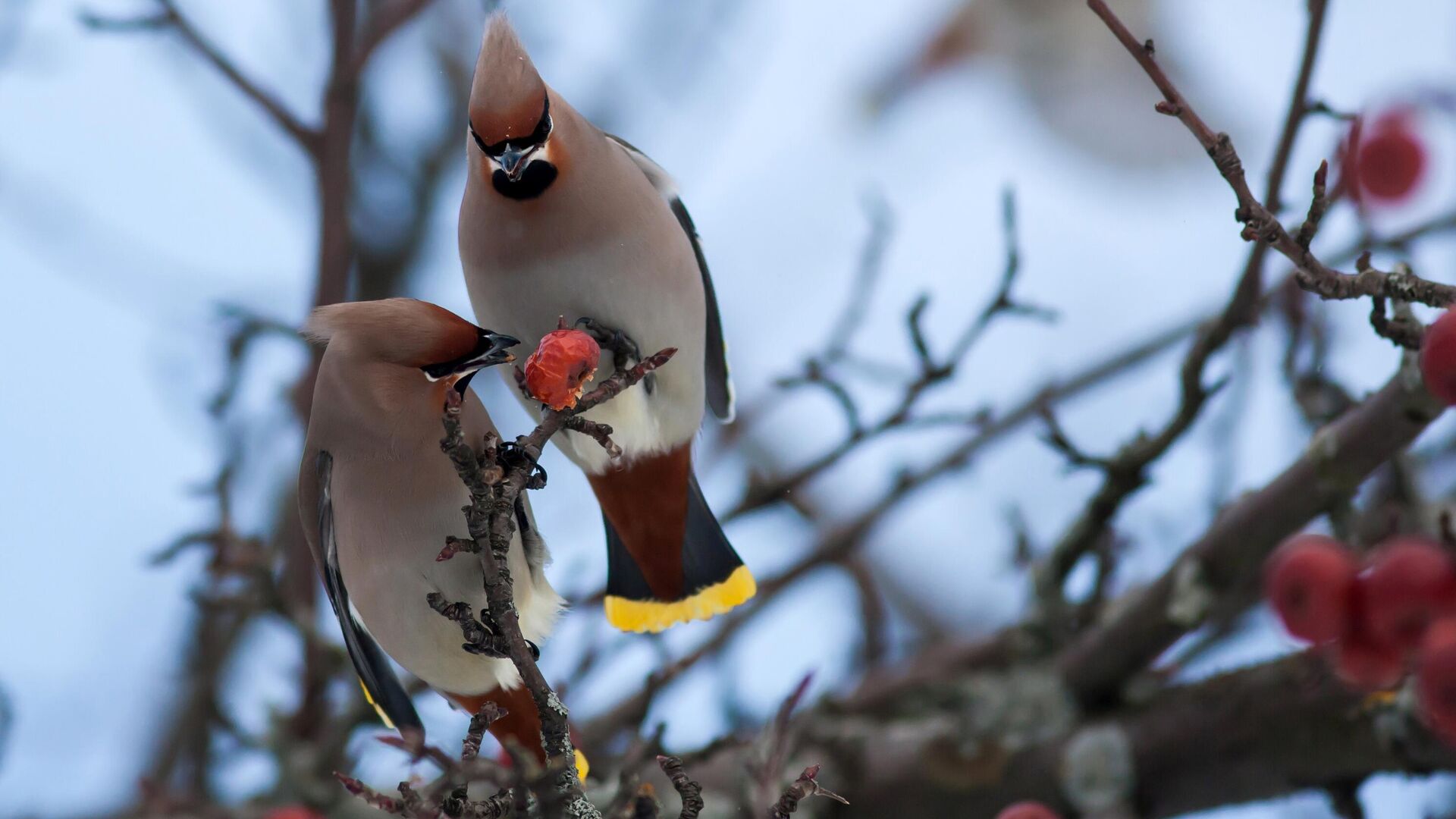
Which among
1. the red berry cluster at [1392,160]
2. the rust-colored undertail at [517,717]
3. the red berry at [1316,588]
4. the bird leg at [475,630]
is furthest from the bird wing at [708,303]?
the red berry cluster at [1392,160]

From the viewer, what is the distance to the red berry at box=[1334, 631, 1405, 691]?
2438mm

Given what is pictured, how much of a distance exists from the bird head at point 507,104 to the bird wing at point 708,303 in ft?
1.99

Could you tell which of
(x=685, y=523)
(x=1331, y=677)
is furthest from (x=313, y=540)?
(x=1331, y=677)

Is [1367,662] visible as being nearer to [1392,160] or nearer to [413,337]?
[1392,160]

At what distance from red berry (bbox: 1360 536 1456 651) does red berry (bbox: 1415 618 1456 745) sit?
6 cm

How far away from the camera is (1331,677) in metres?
2.87

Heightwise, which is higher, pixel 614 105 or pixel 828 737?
pixel 614 105

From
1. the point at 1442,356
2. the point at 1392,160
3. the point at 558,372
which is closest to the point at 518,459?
the point at 558,372

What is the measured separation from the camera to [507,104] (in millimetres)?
1860

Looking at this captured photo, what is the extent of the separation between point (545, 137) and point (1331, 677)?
1.89 m

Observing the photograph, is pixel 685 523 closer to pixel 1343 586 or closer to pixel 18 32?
pixel 1343 586

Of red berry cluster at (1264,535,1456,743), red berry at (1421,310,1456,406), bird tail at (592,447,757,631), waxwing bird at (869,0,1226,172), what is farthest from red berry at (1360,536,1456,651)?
waxwing bird at (869,0,1226,172)

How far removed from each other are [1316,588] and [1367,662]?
146 millimetres

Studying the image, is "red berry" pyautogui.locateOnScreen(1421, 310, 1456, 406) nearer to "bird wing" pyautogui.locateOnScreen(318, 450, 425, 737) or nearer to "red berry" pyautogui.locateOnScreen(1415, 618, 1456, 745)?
"red berry" pyautogui.locateOnScreen(1415, 618, 1456, 745)
